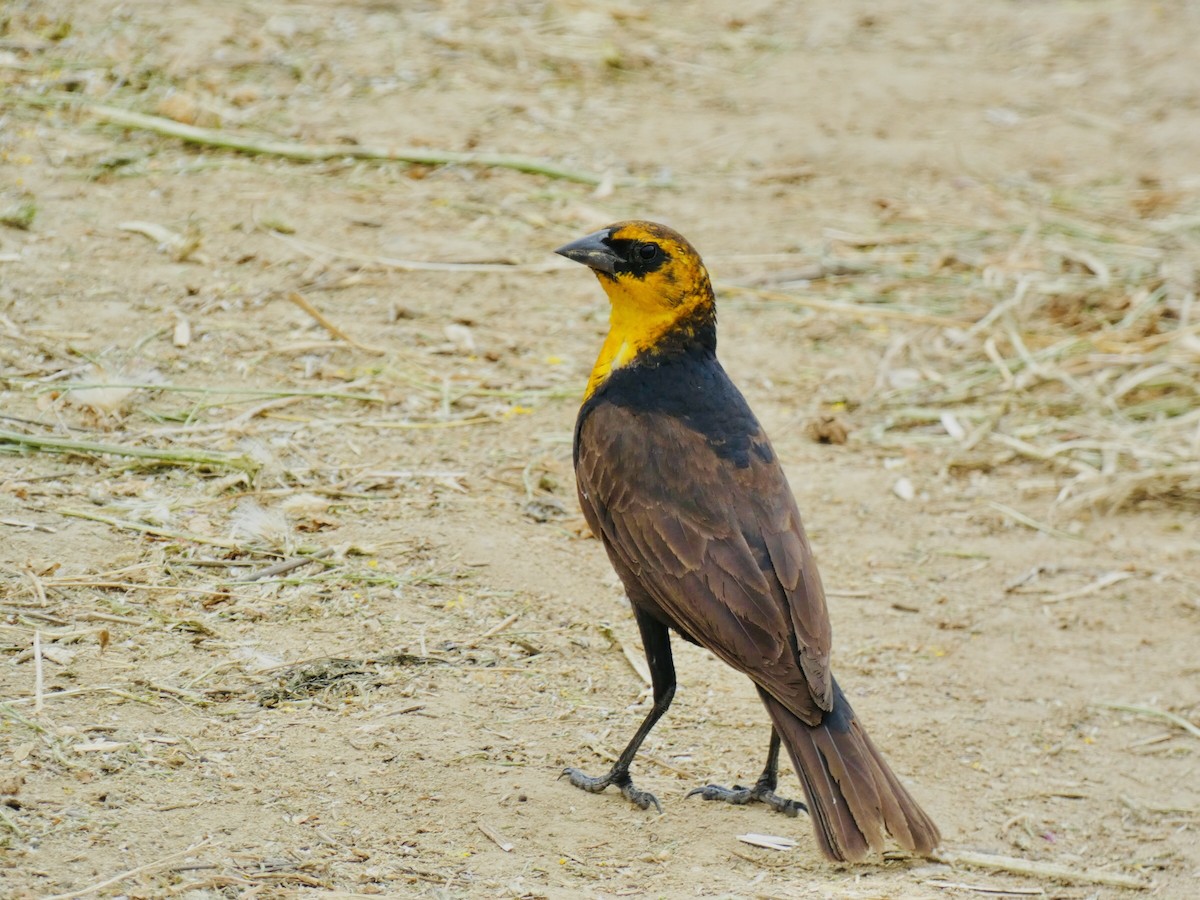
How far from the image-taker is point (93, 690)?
13.4 ft

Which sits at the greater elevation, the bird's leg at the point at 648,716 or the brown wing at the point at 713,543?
the brown wing at the point at 713,543

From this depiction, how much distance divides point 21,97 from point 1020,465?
5.55 m

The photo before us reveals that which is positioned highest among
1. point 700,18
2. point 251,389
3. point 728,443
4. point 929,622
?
point 700,18

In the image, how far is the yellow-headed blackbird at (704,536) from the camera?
155 inches

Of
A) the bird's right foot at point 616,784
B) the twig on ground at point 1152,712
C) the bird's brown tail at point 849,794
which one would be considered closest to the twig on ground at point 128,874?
the bird's right foot at point 616,784

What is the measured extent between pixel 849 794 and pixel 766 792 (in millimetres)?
595

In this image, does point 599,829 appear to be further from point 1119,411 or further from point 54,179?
point 54,179

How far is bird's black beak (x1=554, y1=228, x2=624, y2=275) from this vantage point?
4773mm

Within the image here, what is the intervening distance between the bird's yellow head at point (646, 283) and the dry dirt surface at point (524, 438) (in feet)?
3.30

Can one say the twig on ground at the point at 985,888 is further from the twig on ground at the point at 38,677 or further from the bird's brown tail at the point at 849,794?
the twig on ground at the point at 38,677

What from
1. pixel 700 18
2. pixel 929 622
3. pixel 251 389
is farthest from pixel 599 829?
pixel 700 18

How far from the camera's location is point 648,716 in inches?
175

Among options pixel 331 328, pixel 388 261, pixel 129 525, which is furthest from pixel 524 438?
pixel 129 525

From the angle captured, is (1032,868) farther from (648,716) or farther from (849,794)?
(648,716)
